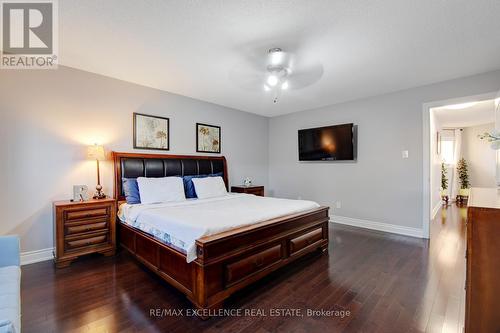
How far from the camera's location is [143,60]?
9.46 feet

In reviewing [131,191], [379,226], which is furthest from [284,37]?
[379,226]

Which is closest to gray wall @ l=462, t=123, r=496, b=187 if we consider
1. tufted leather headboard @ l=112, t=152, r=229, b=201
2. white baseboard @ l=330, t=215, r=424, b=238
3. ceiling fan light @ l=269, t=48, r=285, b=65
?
white baseboard @ l=330, t=215, r=424, b=238

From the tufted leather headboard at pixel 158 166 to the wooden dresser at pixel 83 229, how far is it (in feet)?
1.37

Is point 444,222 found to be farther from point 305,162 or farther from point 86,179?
point 86,179

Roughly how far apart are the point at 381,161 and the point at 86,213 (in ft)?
15.3

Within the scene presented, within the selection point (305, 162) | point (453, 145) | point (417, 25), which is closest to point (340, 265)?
point (417, 25)

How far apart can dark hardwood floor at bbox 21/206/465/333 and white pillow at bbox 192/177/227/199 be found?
1.32 meters

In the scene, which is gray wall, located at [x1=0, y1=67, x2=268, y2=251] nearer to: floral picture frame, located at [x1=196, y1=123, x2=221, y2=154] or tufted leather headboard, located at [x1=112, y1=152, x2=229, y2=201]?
tufted leather headboard, located at [x1=112, y1=152, x2=229, y2=201]

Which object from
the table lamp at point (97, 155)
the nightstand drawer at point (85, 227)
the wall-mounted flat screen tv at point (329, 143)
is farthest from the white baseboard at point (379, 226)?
the table lamp at point (97, 155)

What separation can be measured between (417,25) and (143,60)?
116 inches

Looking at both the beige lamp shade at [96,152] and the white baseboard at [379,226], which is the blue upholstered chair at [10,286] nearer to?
the beige lamp shade at [96,152]

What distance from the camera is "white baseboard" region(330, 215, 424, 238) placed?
382 centimetres

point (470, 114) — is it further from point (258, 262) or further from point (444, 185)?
point (258, 262)

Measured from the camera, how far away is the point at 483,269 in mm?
1259
